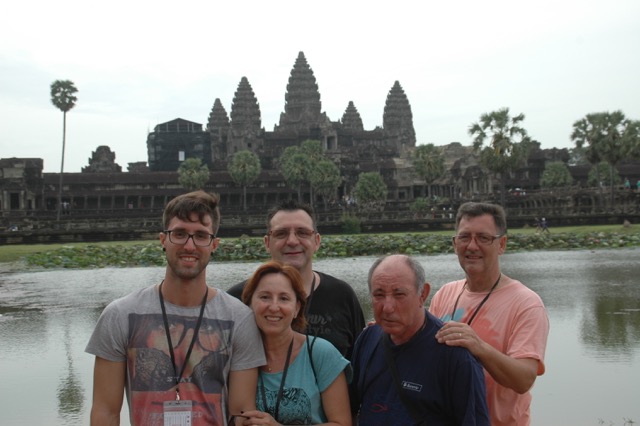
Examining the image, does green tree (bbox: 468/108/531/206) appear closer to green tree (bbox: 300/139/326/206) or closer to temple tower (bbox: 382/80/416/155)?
green tree (bbox: 300/139/326/206)

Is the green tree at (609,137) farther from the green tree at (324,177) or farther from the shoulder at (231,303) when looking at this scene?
the shoulder at (231,303)

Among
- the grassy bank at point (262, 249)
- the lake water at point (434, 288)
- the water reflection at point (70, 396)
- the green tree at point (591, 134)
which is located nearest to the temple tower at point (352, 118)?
the green tree at point (591, 134)

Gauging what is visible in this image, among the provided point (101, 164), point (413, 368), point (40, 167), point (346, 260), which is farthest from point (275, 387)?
point (101, 164)

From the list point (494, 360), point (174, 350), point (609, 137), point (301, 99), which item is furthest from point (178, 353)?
point (301, 99)

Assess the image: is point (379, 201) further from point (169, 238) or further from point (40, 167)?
point (169, 238)

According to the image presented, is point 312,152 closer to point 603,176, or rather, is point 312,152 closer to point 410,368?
point 603,176

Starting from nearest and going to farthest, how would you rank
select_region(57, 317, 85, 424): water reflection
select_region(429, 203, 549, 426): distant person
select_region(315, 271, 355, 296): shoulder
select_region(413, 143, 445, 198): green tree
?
select_region(429, 203, 549, 426): distant person → select_region(315, 271, 355, 296): shoulder → select_region(57, 317, 85, 424): water reflection → select_region(413, 143, 445, 198): green tree

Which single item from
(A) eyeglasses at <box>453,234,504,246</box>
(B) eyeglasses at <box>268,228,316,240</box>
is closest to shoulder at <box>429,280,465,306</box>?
(A) eyeglasses at <box>453,234,504,246</box>

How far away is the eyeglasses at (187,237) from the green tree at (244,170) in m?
68.9

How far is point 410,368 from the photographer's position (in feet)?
14.1

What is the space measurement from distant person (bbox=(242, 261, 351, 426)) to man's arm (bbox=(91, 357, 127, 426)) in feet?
2.52

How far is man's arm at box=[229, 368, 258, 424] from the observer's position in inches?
172

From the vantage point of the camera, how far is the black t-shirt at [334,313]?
528 centimetres

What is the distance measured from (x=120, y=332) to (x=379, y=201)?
2722 inches
